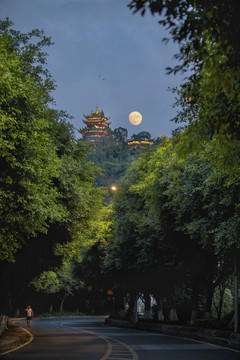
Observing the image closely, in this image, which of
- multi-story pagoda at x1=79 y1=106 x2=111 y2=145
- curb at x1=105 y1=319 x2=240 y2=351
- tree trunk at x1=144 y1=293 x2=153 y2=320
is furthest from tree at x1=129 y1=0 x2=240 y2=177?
multi-story pagoda at x1=79 y1=106 x2=111 y2=145

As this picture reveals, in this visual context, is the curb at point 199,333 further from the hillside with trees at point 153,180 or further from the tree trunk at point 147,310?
the tree trunk at point 147,310

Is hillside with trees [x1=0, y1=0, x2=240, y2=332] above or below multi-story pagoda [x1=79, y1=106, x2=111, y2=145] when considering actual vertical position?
Answer: below

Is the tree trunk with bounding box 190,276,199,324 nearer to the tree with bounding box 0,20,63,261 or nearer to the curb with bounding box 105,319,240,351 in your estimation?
the curb with bounding box 105,319,240,351

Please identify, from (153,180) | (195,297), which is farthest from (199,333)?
(153,180)

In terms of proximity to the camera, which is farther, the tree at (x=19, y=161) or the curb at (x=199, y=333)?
the curb at (x=199, y=333)

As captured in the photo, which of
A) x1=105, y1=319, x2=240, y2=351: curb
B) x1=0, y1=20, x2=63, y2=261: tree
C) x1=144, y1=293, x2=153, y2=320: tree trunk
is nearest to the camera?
x1=0, y1=20, x2=63, y2=261: tree

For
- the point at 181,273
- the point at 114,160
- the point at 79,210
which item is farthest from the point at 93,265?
the point at 114,160

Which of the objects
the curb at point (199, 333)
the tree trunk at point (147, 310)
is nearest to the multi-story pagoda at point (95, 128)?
the tree trunk at point (147, 310)

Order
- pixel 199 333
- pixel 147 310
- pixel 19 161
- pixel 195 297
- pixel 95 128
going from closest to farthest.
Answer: pixel 19 161
pixel 199 333
pixel 195 297
pixel 147 310
pixel 95 128

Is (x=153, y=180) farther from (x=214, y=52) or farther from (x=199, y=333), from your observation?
(x=214, y=52)

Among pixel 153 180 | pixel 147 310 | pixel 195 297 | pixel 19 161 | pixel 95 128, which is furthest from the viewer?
pixel 95 128

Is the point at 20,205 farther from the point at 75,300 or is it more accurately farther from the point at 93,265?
the point at 75,300

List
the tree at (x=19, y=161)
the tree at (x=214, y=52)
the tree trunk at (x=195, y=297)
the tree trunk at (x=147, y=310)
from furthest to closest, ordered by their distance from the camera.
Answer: the tree trunk at (x=147, y=310)
the tree trunk at (x=195, y=297)
the tree at (x=19, y=161)
the tree at (x=214, y=52)

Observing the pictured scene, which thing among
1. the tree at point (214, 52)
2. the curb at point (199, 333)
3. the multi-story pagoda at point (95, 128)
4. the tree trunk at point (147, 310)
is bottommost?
the curb at point (199, 333)
